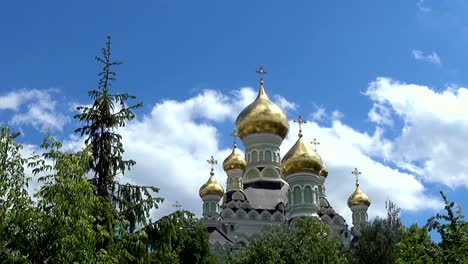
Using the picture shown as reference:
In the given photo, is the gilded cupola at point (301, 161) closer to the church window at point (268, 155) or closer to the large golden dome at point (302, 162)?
the large golden dome at point (302, 162)

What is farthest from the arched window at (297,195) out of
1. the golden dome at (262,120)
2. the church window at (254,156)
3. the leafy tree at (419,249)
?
the leafy tree at (419,249)

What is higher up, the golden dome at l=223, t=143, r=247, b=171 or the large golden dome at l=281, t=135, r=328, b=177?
the golden dome at l=223, t=143, r=247, b=171

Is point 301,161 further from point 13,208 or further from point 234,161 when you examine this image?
point 13,208

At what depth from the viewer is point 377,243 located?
27094 millimetres

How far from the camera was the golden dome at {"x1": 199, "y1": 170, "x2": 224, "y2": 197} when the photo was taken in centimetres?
4728

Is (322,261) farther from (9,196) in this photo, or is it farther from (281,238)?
(9,196)

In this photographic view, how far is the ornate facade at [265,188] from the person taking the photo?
38312 mm

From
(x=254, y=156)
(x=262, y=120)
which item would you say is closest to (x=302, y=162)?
(x=254, y=156)

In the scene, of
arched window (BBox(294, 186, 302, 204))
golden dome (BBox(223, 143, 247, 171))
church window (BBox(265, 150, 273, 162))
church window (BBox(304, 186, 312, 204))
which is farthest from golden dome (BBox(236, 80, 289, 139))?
church window (BBox(304, 186, 312, 204))

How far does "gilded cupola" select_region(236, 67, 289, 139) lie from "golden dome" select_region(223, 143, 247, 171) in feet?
14.6

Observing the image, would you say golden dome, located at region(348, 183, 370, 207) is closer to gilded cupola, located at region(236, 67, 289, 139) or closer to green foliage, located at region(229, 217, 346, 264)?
gilded cupola, located at region(236, 67, 289, 139)

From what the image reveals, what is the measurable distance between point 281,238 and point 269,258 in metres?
1.57

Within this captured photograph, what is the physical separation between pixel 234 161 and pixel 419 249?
38.2 m

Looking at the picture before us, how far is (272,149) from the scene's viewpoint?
45.1 meters
